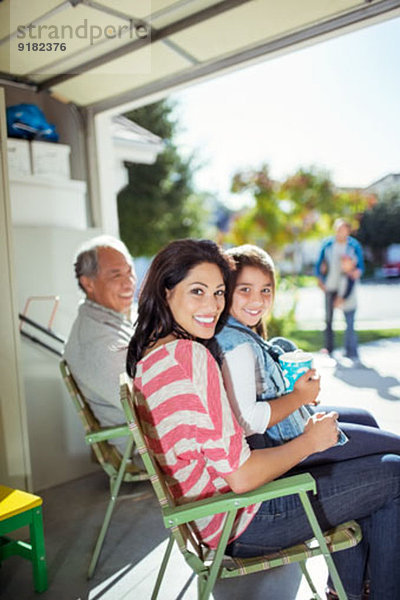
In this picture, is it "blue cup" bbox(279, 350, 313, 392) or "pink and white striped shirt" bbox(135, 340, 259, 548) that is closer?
"pink and white striped shirt" bbox(135, 340, 259, 548)

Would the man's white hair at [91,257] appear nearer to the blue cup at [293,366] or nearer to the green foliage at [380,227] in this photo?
the blue cup at [293,366]

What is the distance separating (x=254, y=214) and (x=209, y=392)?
1179 centimetres

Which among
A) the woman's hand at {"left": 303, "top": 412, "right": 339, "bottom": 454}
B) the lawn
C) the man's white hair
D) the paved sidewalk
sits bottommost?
the lawn

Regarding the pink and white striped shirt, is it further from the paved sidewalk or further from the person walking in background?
the person walking in background

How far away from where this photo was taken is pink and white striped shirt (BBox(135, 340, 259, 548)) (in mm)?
1372

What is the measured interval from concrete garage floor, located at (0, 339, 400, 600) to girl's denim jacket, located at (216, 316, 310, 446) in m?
0.74

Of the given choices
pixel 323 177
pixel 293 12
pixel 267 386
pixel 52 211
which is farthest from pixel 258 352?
pixel 323 177

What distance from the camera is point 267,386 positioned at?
5.80 ft

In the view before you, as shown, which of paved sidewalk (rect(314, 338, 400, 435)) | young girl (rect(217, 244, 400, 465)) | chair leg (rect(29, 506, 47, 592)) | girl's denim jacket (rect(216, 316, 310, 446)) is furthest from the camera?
paved sidewalk (rect(314, 338, 400, 435))

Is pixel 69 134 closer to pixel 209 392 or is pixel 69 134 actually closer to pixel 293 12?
pixel 293 12

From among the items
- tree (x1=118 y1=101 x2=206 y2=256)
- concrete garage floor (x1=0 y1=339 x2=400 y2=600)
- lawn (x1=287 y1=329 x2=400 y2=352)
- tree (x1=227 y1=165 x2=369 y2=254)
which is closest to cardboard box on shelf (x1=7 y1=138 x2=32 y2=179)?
concrete garage floor (x1=0 y1=339 x2=400 y2=600)

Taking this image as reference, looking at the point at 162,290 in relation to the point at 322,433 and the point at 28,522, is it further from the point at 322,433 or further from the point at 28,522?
the point at 28,522

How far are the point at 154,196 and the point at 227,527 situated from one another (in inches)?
524

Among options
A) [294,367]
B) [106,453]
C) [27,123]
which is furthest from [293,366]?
[27,123]
